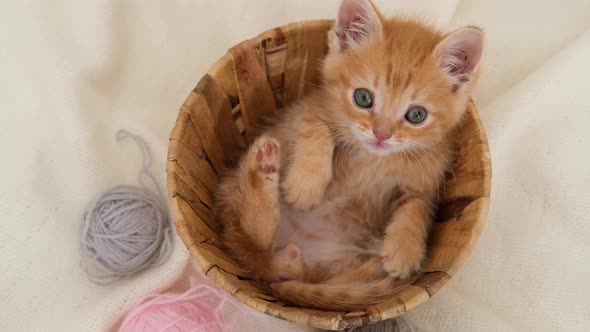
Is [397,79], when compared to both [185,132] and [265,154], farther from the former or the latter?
[185,132]

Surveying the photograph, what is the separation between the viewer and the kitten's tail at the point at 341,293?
1080mm

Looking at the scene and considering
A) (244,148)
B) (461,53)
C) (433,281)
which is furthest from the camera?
(244,148)

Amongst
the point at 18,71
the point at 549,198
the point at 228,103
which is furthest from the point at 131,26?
the point at 549,198

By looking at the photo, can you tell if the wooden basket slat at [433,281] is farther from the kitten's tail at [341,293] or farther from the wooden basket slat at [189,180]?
the wooden basket slat at [189,180]

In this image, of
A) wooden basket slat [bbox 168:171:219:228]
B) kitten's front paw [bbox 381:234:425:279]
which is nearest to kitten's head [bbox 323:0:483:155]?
kitten's front paw [bbox 381:234:425:279]

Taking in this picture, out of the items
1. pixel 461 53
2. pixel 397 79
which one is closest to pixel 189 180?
pixel 397 79

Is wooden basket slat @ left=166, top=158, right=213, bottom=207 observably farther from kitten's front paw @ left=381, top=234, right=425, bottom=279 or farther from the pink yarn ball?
kitten's front paw @ left=381, top=234, right=425, bottom=279

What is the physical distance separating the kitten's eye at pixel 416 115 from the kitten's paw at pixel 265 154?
1.09ft

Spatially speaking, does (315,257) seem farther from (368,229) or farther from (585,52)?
(585,52)

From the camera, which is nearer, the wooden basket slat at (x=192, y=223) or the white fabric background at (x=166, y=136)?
the wooden basket slat at (x=192, y=223)

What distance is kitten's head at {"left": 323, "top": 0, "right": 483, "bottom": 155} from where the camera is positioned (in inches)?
44.8

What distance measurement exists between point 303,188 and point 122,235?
563 mm

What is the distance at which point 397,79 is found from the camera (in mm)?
1143

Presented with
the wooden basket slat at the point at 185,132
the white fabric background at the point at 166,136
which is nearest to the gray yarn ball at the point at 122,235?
the white fabric background at the point at 166,136
